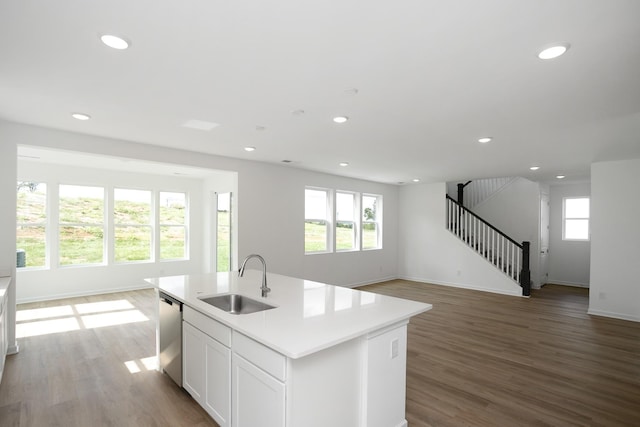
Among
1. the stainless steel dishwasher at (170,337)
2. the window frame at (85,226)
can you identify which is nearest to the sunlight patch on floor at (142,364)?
the stainless steel dishwasher at (170,337)

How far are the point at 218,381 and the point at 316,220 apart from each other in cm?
479

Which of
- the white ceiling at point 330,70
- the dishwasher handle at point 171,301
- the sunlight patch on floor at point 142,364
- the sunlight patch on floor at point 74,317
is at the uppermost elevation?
the white ceiling at point 330,70

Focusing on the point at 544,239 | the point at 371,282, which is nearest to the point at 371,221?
the point at 371,282

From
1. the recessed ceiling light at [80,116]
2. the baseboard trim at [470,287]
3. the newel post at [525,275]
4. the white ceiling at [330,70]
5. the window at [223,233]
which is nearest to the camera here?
the white ceiling at [330,70]

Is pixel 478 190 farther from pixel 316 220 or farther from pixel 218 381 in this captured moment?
pixel 218 381

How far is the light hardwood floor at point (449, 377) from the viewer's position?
95.7 inches

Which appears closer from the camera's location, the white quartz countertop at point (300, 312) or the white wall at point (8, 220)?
the white quartz countertop at point (300, 312)

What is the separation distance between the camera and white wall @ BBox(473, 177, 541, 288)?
24.8 ft

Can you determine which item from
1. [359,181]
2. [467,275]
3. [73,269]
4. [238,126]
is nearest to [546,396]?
[238,126]

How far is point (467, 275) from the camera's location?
24.4ft

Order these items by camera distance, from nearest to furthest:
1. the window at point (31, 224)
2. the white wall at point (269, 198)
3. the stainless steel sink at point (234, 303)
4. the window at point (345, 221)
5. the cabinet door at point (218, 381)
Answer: the cabinet door at point (218, 381) → the stainless steel sink at point (234, 303) → the white wall at point (269, 198) → the window at point (31, 224) → the window at point (345, 221)

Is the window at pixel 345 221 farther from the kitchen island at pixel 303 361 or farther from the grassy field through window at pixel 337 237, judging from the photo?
the kitchen island at pixel 303 361

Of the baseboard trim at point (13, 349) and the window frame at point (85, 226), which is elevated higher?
the window frame at point (85, 226)

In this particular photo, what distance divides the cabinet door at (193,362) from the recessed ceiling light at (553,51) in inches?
115
